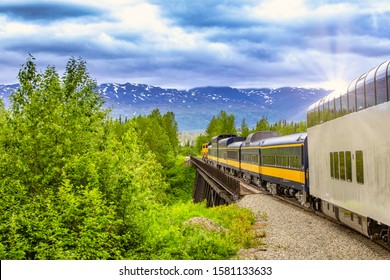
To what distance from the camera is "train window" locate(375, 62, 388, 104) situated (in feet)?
48.2

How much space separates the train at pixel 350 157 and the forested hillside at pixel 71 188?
12.5 ft

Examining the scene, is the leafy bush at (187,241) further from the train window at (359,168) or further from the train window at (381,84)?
the train window at (381,84)

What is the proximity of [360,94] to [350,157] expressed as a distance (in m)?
2.07

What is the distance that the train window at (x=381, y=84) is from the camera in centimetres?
1470

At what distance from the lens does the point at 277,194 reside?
3794cm

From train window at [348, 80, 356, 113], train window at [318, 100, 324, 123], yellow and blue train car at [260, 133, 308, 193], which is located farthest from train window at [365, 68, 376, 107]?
yellow and blue train car at [260, 133, 308, 193]

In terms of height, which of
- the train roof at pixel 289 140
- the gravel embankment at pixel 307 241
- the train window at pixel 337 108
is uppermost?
the train window at pixel 337 108

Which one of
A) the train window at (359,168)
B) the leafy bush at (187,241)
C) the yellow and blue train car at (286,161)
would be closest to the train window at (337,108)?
the train window at (359,168)

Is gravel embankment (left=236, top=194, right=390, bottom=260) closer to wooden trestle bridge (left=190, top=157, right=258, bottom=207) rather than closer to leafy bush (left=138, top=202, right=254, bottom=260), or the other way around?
leafy bush (left=138, top=202, right=254, bottom=260)

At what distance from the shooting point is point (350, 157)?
18062 mm

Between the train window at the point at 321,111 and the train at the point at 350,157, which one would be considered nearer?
the train at the point at 350,157

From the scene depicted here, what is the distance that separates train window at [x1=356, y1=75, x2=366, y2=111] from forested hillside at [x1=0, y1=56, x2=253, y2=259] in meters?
5.83

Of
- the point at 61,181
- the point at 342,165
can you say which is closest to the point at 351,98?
the point at 342,165

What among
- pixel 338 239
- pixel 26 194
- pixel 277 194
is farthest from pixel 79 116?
pixel 277 194
